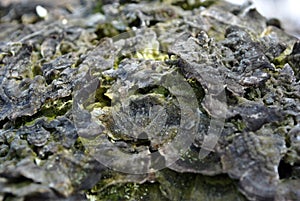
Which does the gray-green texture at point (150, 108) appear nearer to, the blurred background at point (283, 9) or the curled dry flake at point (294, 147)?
the curled dry flake at point (294, 147)

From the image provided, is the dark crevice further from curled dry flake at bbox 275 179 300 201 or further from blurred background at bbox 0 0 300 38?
blurred background at bbox 0 0 300 38

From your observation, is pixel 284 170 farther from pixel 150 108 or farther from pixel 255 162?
pixel 150 108

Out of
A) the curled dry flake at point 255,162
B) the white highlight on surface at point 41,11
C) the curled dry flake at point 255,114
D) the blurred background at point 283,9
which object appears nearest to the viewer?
the curled dry flake at point 255,162

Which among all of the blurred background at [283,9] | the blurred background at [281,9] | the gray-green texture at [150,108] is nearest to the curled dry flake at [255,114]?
the gray-green texture at [150,108]

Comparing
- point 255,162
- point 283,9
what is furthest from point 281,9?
point 255,162

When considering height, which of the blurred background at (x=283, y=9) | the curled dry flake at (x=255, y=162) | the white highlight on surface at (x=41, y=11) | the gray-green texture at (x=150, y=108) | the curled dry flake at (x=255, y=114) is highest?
the curled dry flake at (x=255, y=114)

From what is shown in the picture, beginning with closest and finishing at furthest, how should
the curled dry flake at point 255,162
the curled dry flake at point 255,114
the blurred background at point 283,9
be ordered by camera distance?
the curled dry flake at point 255,162 < the curled dry flake at point 255,114 < the blurred background at point 283,9

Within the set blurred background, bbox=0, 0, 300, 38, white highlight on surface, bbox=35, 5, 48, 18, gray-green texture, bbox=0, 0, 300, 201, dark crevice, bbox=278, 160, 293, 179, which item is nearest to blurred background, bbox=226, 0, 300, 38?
blurred background, bbox=0, 0, 300, 38

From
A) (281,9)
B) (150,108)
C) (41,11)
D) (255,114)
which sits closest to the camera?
(255,114)

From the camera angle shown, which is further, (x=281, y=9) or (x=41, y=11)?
(x=281, y=9)
